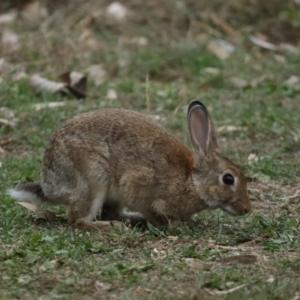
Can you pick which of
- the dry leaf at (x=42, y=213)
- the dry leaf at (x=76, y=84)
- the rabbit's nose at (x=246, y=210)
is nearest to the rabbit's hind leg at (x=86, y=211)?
the dry leaf at (x=42, y=213)

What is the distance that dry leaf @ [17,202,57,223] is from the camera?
670 cm

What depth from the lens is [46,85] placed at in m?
10.5

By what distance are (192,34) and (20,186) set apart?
7086 millimetres

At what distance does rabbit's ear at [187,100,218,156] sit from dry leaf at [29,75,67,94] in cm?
368

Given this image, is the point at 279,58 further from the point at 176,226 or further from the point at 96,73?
the point at 176,226

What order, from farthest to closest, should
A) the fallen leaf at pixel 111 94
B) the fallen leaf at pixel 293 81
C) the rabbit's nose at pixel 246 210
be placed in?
1. the fallen leaf at pixel 293 81
2. the fallen leaf at pixel 111 94
3. the rabbit's nose at pixel 246 210

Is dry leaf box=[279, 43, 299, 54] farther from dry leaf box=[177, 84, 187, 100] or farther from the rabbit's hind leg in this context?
the rabbit's hind leg

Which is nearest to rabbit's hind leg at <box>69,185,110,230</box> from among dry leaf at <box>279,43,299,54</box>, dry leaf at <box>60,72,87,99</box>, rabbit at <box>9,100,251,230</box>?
rabbit at <box>9,100,251,230</box>

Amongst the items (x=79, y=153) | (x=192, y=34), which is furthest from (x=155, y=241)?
(x=192, y=34)

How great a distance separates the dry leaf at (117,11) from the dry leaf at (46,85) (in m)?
3.32

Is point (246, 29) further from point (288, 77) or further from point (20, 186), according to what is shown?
point (20, 186)

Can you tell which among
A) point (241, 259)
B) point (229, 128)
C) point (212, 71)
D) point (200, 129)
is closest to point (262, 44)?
point (212, 71)

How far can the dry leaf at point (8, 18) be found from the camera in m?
13.5

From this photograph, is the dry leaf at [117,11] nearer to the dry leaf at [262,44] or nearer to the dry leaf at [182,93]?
the dry leaf at [262,44]
